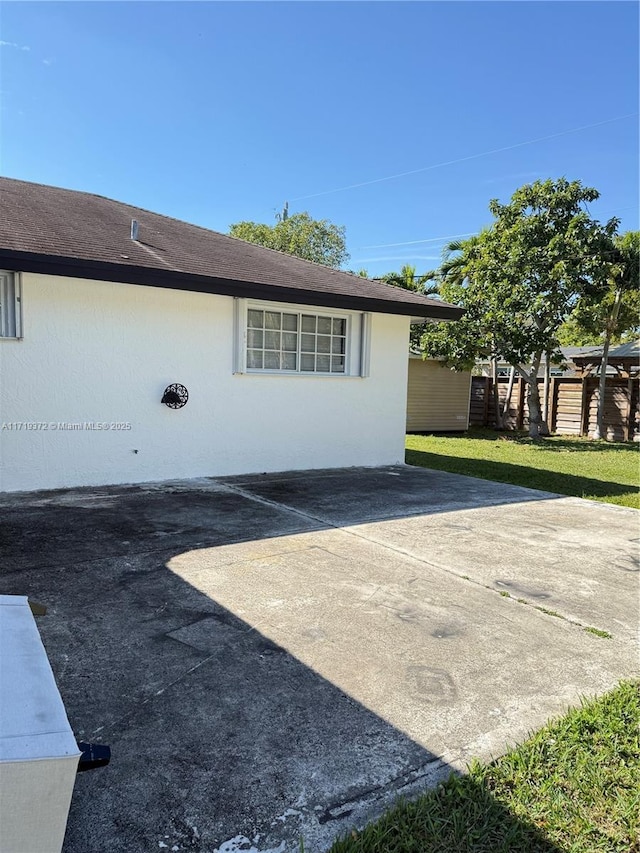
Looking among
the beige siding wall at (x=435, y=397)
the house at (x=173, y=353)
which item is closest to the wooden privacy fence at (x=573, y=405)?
the beige siding wall at (x=435, y=397)

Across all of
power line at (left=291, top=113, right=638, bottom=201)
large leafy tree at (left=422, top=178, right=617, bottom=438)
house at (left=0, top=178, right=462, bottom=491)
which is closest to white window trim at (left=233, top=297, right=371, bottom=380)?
house at (left=0, top=178, right=462, bottom=491)

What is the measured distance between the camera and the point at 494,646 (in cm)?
321

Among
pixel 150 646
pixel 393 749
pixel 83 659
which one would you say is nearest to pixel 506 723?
pixel 393 749

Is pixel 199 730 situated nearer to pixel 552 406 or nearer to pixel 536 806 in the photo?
pixel 536 806

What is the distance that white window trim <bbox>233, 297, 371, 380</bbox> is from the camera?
7.95 meters

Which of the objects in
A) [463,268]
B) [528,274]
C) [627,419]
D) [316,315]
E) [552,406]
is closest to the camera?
[316,315]

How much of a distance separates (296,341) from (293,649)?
621 cm

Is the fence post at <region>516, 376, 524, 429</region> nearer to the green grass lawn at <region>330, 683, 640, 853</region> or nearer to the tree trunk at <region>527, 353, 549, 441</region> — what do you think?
the tree trunk at <region>527, 353, 549, 441</region>

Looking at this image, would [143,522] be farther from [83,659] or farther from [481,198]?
[481,198]

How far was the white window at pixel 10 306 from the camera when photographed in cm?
633

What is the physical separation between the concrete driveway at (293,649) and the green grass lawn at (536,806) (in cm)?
10

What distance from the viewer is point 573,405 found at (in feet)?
56.1

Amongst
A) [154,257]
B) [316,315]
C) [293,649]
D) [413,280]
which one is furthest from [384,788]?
[413,280]

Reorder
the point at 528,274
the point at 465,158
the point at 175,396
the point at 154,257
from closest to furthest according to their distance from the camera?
the point at 154,257 < the point at 175,396 < the point at 528,274 < the point at 465,158
